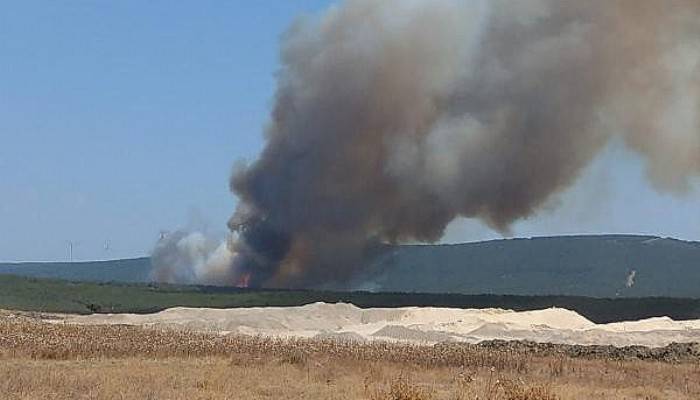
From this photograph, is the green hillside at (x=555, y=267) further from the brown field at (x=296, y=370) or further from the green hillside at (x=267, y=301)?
the brown field at (x=296, y=370)

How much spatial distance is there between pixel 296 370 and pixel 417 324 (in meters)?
22.1

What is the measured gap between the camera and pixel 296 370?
890 inches

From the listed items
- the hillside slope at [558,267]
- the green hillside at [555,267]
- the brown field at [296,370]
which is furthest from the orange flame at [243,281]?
the hillside slope at [558,267]

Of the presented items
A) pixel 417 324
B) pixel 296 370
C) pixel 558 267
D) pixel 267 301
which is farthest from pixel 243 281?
pixel 558 267

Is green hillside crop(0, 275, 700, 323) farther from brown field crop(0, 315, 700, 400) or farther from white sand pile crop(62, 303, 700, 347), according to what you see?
brown field crop(0, 315, 700, 400)

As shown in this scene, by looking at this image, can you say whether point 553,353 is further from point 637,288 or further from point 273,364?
point 637,288

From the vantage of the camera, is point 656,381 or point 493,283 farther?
point 493,283

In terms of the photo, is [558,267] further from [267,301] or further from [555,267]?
[267,301]

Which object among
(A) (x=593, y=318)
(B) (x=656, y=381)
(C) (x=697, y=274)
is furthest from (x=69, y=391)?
(C) (x=697, y=274)

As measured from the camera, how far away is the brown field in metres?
17.9

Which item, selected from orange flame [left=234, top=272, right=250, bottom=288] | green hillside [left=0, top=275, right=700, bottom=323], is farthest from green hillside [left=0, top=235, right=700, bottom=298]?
green hillside [left=0, top=275, right=700, bottom=323]

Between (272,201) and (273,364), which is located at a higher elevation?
(272,201)

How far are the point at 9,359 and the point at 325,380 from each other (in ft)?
23.9

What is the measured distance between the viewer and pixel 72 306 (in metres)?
58.6
